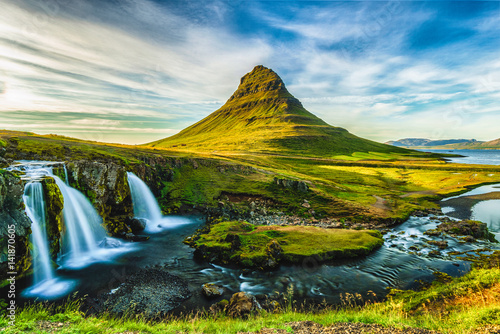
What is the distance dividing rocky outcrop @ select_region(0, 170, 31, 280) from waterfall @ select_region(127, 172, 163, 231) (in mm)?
21489

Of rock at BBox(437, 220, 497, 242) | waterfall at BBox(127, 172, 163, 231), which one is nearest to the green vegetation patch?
rock at BBox(437, 220, 497, 242)

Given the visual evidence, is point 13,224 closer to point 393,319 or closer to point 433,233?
point 393,319

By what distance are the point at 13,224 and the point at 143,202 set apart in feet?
91.5

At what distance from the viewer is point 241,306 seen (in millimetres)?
18656

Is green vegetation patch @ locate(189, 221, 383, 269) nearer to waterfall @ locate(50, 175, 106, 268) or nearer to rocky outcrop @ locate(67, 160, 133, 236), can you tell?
waterfall @ locate(50, 175, 106, 268)

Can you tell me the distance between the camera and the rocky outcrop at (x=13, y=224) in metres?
20.5

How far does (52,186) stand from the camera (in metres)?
29.3

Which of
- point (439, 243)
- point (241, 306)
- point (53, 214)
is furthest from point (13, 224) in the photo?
point (439, 243)

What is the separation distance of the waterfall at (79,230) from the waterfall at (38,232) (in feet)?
8.45

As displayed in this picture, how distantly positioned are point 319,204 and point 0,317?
55572mm

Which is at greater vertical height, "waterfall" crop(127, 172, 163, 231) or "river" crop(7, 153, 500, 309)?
"waterfall" crop(127, 172, 163, 231)

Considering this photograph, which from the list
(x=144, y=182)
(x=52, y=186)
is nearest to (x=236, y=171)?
(x=144, y=182)

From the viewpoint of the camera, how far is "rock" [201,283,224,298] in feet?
70.8

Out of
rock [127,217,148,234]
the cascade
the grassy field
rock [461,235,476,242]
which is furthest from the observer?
the grassy field
